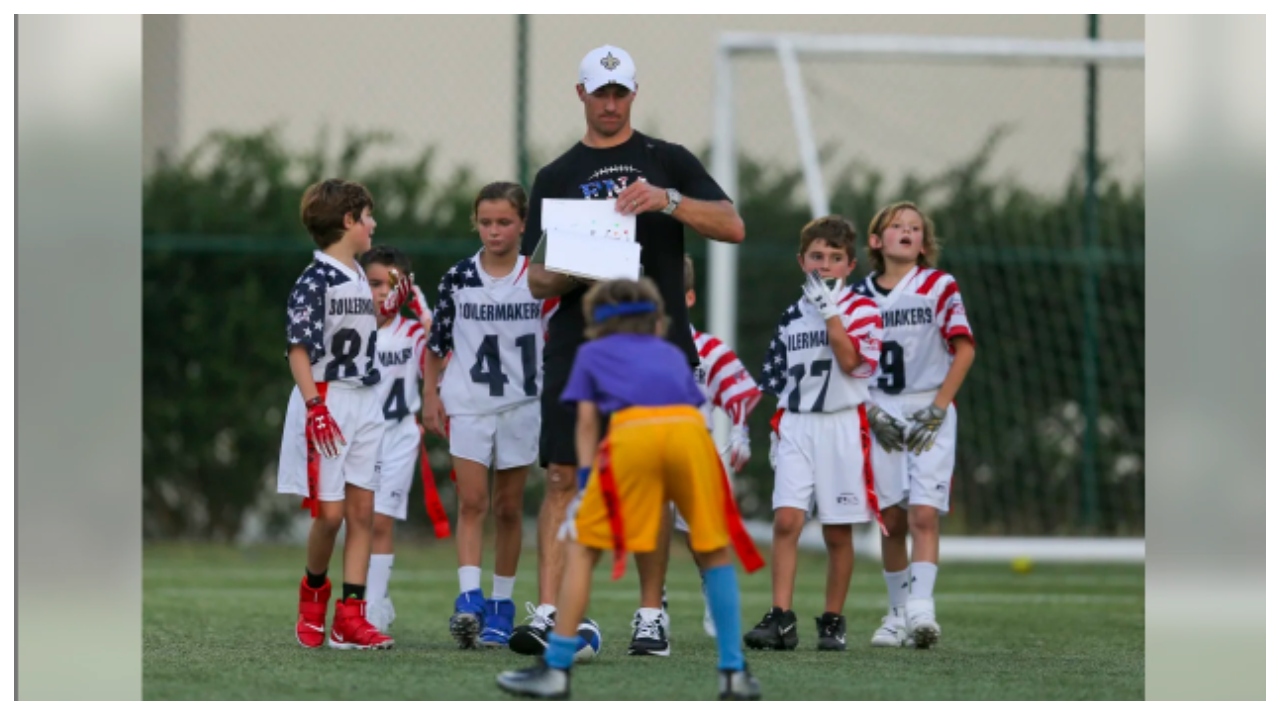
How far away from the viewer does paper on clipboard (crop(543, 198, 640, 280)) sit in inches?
239

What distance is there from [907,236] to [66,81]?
4104 millimetres

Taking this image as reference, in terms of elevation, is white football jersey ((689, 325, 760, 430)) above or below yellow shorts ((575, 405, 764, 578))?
above

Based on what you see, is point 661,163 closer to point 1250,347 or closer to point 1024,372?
point 1250,347

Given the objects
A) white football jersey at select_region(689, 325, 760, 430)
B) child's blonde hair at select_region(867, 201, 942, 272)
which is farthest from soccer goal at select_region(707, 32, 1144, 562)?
white football jersey at select_region(689, 325, 760, 430)

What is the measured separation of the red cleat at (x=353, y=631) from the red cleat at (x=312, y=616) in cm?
12

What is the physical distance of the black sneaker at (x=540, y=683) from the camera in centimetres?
523

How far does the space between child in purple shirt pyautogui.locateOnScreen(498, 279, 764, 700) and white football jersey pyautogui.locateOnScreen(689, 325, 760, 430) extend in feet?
7.84

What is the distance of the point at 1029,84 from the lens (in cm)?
1462

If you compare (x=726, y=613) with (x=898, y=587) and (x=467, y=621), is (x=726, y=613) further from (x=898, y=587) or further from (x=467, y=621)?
(x=898, y=587)

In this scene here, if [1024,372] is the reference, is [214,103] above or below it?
above

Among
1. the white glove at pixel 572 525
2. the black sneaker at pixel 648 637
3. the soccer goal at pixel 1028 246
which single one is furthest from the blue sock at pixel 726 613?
the soccer goal at pixel 1028 246

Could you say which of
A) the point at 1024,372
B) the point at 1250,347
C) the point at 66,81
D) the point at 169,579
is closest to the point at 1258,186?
the point at 1250,347

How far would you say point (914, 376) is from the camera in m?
7.90

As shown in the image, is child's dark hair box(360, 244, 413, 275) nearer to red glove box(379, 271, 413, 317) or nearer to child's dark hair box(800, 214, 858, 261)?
red glove box(379, 271, 413, 317)
